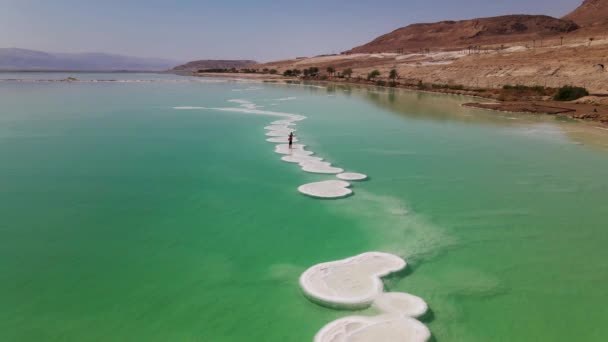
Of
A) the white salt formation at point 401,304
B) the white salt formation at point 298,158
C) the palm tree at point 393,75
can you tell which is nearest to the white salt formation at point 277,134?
the white salt formation at point 298,158

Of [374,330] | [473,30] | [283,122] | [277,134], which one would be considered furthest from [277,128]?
[473,30]

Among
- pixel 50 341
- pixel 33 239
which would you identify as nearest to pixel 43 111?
pixel 33 239

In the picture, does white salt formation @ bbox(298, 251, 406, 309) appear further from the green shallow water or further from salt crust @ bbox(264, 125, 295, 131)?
salt crust @ bbox(264, 125, 295, 131)

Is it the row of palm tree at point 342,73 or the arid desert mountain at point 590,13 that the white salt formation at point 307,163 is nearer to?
the row of palm tree at point 342,73

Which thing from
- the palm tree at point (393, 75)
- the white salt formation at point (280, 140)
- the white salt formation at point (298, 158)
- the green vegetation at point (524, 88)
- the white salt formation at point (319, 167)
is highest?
the palm tree at point (393, 75)

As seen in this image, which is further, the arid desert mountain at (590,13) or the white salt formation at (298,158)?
the arid desert mountain at (590,13)

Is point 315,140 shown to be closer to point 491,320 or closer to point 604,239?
point 604,239
